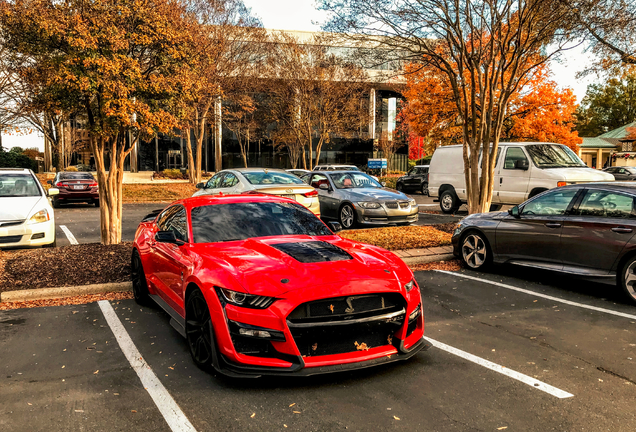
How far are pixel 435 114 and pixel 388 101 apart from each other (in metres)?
18.5

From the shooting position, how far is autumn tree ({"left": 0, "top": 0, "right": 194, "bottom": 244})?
828 centimetres

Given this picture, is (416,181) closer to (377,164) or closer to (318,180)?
(377,164)

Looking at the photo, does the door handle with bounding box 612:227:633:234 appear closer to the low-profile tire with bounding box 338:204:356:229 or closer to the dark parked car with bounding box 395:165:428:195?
the low-profile tire with bounding box 338:204:356:229

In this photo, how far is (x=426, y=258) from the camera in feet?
29.6

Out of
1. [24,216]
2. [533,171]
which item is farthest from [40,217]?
[533,171]

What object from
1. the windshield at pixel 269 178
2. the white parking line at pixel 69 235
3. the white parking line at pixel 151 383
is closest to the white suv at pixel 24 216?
the white parking line at pixel 69 235

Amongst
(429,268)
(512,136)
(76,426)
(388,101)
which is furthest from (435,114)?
(76,426)

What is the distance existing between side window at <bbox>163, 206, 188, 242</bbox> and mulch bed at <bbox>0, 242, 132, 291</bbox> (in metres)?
1.79

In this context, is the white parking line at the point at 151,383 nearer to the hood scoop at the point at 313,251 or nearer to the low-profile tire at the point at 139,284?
the low-profile tire at the point at 139,284

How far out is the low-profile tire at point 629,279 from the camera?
6191 millimetres

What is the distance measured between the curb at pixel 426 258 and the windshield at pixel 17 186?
749 centimetres

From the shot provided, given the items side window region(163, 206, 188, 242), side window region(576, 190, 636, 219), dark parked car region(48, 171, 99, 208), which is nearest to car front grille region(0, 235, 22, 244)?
side window region(163, 206, 188, 242)

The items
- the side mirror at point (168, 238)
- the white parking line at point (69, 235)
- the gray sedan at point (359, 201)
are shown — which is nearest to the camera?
the side mirror at point (168, 238)

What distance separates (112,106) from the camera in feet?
28.4
